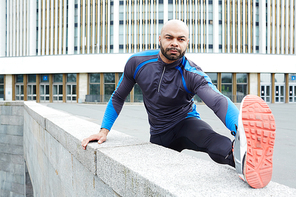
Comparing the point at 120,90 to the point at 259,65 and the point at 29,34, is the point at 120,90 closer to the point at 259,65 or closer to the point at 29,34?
the point at 259,65

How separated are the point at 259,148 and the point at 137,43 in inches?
1257

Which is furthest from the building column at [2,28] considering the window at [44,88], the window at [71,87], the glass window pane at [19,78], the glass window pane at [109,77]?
the glass window pane at [109,77]

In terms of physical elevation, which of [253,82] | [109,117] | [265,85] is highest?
[253,82]

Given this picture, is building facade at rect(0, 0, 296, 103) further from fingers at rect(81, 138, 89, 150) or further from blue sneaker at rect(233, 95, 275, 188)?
blue sneaker at rect(233, 95, 275, 188)

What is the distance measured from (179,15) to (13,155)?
26.5 meters

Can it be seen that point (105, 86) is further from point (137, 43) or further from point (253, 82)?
point (253, 82)

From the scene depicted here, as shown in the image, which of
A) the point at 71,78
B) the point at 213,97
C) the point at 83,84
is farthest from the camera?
the point at 71,78

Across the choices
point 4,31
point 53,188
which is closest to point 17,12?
point 4,31

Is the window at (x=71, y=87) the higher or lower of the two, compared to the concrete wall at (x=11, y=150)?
higher

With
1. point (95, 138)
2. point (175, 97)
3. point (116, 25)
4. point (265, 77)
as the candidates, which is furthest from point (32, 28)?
point (175, 97)

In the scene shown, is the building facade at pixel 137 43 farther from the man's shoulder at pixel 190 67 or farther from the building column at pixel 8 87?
the man's shoulder at pixel 190 67

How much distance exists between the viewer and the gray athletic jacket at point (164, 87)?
2.60 m

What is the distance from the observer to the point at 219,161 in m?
2.23

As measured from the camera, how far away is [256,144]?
1.47 m
